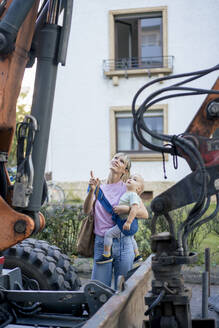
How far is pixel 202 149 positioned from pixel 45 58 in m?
0.98

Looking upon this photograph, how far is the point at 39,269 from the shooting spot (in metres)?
3.51

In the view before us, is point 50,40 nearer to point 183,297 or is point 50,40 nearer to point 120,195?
point 183,297

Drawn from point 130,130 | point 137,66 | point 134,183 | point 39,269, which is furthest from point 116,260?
point 137,66

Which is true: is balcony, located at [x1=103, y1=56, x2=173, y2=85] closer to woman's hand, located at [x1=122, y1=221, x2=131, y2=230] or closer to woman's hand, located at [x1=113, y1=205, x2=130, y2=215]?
woman's hand, located at [x1=113, y1=205, x2=130, y2=215]

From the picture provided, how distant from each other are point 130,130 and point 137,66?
220 centimetres

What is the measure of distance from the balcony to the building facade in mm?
31

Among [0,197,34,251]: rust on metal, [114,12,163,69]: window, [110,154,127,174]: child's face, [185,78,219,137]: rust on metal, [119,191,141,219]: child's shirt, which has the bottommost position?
[0,197,34,251]: rust on metal

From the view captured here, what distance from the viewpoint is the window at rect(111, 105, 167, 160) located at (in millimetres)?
14453

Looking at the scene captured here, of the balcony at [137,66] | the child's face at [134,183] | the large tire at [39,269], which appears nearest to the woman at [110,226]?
the child's face at [134,183]

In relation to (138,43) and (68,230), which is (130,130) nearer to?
(138,43)

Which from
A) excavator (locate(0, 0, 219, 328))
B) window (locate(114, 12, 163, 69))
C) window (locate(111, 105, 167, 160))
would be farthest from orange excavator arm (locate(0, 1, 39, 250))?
window (locate(114, 12, 163, 69))

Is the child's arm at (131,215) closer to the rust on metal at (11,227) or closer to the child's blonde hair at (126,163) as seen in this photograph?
the child's blonde hair at (126,163)

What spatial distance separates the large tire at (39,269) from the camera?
347 cm

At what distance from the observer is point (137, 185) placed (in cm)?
406
